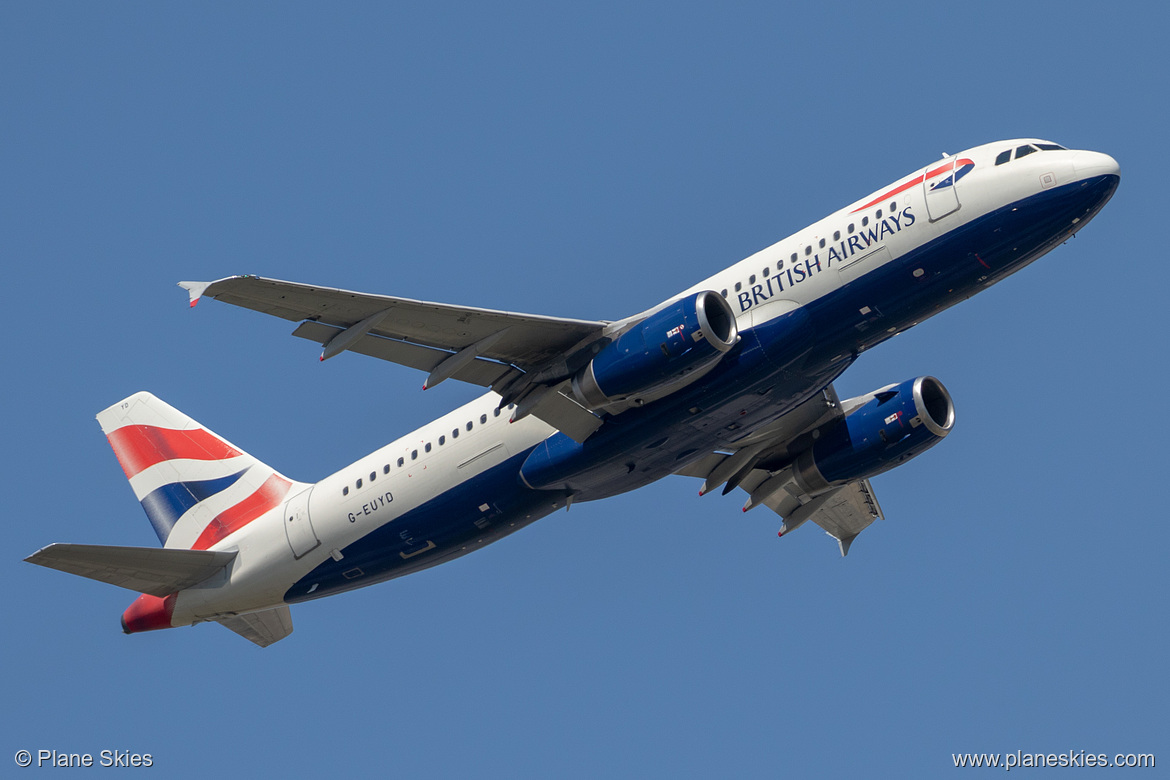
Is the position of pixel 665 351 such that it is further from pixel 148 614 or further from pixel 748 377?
pixel 148 614

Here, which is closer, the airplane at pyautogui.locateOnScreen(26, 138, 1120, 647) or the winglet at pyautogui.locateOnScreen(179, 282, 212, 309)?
the winglet at pyautogui.locateOnScreen(179, 282, 212, 309)

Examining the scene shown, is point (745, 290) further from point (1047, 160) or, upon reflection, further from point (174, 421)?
point (174, 421)

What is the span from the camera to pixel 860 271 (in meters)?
33.3

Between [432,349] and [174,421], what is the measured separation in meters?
14.1

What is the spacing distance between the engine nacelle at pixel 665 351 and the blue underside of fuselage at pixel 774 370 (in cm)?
104

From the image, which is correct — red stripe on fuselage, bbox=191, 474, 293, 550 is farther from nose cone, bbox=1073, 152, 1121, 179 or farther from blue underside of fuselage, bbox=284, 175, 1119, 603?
Result: nose cone, bbox=1073, 152, 1121, 179

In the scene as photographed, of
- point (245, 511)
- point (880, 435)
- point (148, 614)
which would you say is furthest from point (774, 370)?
point (148, 614)

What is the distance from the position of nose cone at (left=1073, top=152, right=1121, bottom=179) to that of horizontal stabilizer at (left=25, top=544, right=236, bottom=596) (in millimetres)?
25144

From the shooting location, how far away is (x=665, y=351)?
32281mm

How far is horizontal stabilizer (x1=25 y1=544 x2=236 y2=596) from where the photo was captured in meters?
36.3

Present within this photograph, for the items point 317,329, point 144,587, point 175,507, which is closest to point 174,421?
point 175,507

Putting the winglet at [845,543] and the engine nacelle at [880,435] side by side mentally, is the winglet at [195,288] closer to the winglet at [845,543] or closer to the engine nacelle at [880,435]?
the engine nacelle at [880,435]

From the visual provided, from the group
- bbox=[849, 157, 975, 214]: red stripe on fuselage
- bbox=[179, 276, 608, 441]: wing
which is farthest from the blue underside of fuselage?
bbox=[849, 157, 975, 214]: red stripe on fuselage

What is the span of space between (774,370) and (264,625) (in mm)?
18716
